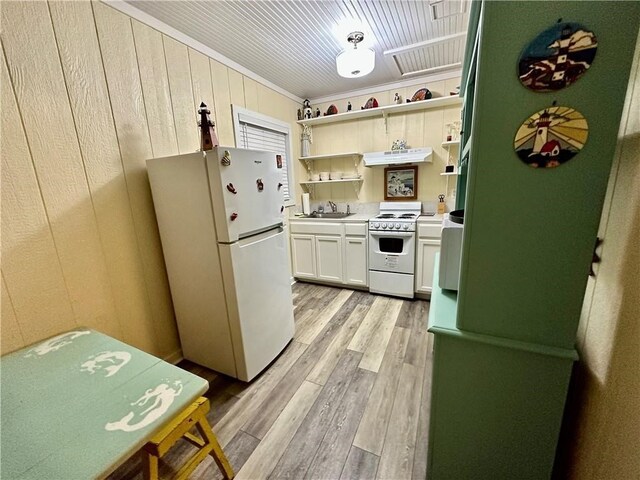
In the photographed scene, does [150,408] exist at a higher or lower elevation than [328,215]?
lower

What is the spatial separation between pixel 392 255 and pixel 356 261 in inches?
18.0

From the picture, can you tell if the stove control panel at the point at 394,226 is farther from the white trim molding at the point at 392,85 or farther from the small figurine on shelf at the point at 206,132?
the small figurine on shelf at the point at 206,132

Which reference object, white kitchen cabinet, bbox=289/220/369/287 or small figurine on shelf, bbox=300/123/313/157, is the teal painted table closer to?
white kitchen cabinet, bbox=289/220/369/287

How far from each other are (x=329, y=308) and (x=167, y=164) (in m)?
2.05

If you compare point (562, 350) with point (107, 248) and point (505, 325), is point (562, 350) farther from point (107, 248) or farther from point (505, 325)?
point (107, 248)

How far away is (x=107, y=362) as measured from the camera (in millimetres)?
1120

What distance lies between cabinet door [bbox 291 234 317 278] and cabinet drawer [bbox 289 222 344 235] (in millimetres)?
80

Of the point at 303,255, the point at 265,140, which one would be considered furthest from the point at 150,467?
the point at 265,140

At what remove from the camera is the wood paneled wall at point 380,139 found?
3.03 meters

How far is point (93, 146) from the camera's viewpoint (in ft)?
5.12

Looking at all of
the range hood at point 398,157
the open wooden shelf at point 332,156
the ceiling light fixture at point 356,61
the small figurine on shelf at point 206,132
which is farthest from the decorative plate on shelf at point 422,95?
the small figurine on shelf at point 206,132

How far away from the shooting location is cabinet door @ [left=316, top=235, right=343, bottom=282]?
10.6 ft

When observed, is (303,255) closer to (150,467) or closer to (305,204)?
(305,204)

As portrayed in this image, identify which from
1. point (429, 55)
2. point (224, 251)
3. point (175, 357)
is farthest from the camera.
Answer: point (429, 55)
